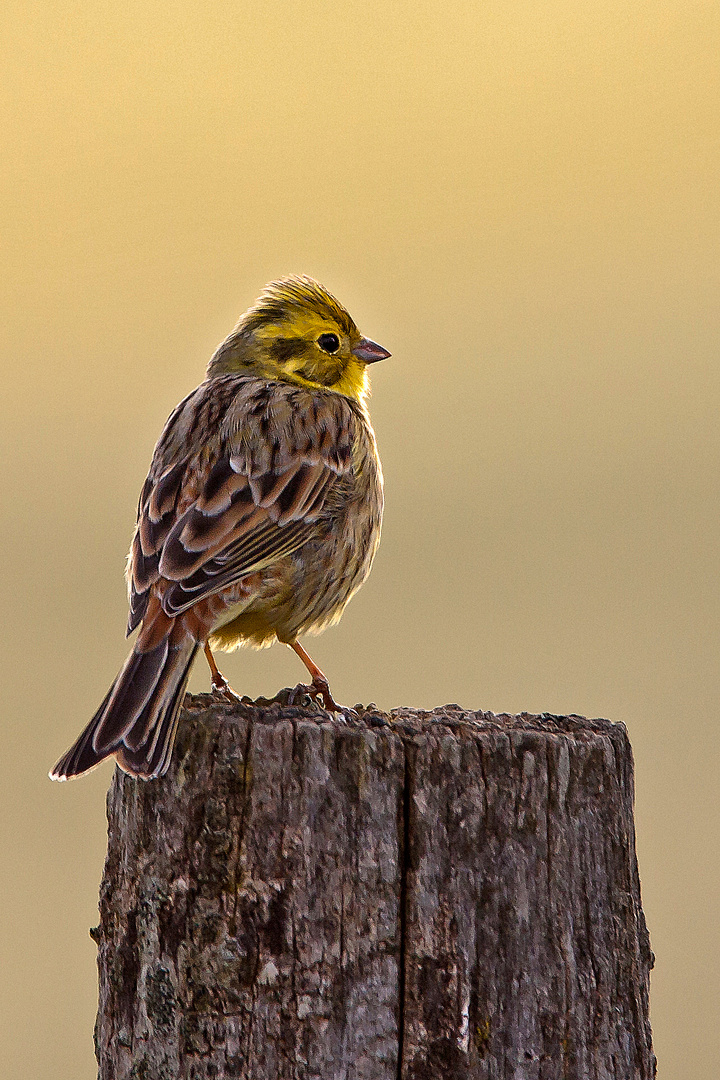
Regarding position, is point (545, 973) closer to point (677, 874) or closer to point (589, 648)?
point (677, 874)

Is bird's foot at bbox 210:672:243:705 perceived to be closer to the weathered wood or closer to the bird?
the bird

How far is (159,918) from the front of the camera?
357 centimetres

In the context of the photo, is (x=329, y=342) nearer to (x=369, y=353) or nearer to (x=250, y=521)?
(x=369, y=353)

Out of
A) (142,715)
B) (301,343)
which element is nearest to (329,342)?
(301,343)

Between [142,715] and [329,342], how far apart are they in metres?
2.93

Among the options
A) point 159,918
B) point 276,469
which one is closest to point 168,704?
point 159,918

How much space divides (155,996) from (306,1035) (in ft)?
1.37

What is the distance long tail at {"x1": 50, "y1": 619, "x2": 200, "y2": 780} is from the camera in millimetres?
3736

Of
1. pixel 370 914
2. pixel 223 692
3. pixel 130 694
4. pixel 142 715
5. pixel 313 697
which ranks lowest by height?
pixel 370 914

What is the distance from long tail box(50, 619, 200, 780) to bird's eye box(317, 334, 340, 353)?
221 cm

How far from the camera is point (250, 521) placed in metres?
5.14

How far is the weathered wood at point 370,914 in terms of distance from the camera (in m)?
3.43

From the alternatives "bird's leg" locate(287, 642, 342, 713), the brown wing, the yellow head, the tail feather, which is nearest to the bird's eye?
the yellow head

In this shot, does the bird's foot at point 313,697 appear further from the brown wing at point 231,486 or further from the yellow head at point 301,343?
the yellow head at point 301,343
